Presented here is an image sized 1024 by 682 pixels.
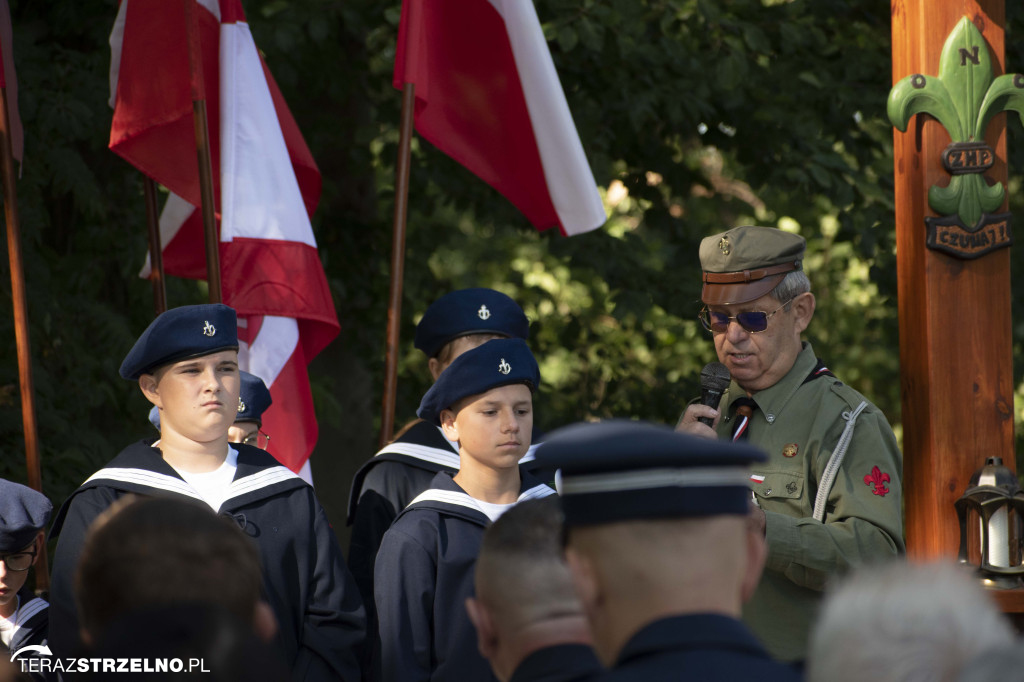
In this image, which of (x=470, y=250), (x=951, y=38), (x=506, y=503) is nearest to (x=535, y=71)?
(x=951, y=38)

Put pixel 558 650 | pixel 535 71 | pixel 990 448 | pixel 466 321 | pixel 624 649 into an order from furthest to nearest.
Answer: pixel 535 71, pixel 466 321, pixel 990 448, pixel 558 650, pixel 624 649

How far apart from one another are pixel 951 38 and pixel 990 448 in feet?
4.40

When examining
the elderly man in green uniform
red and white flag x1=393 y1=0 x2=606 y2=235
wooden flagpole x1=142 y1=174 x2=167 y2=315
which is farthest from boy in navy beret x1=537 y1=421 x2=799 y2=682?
wooden flagpole x1=142 y1=174 x2=167 y2=315

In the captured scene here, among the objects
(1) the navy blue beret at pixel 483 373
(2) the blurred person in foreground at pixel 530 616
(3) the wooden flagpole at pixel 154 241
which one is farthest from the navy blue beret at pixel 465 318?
(2) the blurred person in foreground at pixel 530 616

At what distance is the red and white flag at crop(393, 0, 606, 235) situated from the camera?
210 inches

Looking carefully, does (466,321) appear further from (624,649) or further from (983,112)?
(624,649)

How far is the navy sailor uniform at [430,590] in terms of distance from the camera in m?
3.43

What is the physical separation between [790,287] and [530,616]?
1.98 meters

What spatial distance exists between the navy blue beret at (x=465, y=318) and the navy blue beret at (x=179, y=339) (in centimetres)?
92

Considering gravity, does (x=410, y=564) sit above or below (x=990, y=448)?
below

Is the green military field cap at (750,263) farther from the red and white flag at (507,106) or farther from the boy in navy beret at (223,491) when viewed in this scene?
the red and white flag at (507,106)

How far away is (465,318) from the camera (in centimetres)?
442

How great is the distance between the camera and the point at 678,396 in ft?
25.8

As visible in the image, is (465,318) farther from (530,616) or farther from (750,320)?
(530,616)
